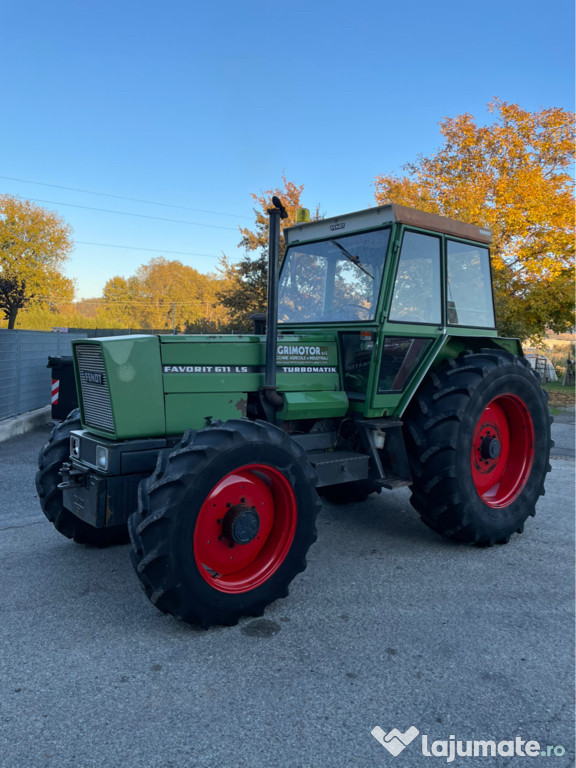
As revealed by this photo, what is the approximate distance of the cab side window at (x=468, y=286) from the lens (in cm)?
475

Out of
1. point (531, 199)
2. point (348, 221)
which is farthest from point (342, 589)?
point (531, 199)

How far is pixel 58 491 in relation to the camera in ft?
13.1

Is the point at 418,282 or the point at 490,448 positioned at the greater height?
the point at 418,282

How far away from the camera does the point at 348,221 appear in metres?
4.48

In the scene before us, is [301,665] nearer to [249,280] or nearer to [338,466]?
[338,466]

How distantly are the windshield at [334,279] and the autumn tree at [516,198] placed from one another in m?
10.8

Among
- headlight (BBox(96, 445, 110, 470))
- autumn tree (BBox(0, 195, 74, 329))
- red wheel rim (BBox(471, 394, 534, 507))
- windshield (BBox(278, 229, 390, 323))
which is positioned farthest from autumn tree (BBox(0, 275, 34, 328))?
red wheel rim (BBox(471, 394, 534, 507))

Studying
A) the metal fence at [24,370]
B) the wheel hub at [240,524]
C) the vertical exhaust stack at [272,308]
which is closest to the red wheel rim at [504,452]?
the vertical exhaust stack at [272,308]

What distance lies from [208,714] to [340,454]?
2.17m

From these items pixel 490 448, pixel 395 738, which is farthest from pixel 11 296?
pixel 395 738

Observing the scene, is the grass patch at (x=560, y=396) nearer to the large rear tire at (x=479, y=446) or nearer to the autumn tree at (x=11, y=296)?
the large rear tire at (x=479, y=446)

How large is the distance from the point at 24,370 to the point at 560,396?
14582 mm

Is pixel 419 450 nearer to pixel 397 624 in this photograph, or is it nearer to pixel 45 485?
pixel 397 624

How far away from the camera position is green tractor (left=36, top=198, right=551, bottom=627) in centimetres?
318
